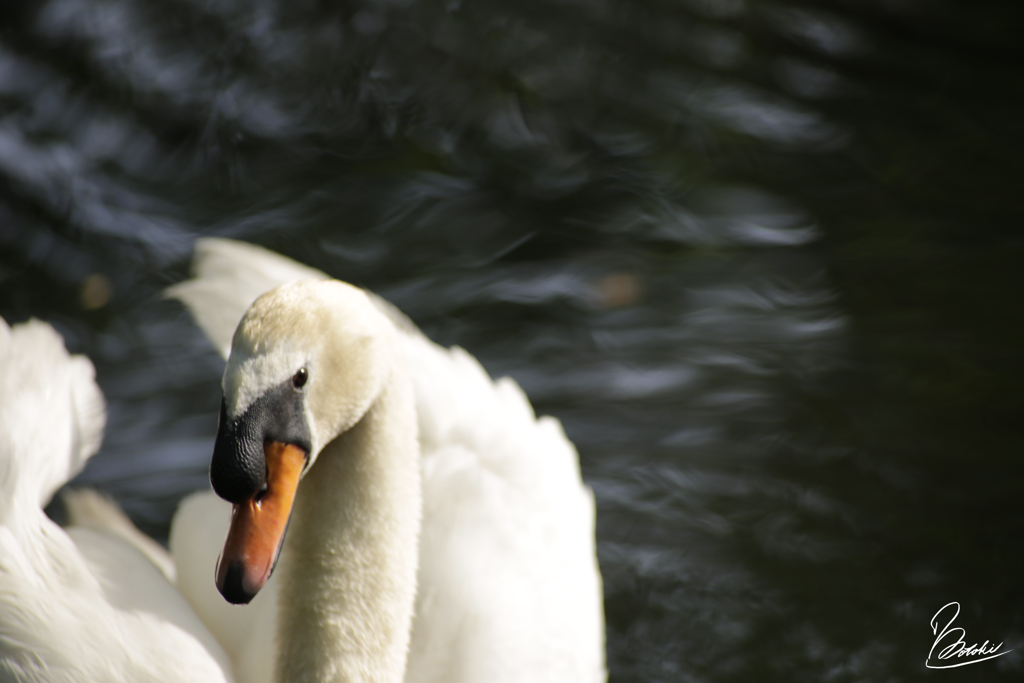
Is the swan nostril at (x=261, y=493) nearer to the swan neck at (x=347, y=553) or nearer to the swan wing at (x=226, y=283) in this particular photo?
the swan neck at (x=347, y=553)

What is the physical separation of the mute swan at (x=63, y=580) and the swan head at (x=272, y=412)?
1.56ft

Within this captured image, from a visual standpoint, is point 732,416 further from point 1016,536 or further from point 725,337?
point 1016,536

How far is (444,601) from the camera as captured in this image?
2430mm

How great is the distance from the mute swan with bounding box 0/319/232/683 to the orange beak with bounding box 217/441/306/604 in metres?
0.47

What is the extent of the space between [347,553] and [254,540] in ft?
1.09

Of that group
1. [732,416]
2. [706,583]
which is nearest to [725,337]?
[732,416]

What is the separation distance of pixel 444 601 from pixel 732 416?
1.56 metres

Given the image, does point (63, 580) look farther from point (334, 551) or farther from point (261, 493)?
point (261, 493)

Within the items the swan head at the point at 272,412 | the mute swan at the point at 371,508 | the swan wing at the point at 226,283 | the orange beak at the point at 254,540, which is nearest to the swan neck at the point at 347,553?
the mute swan at the point at 371,508

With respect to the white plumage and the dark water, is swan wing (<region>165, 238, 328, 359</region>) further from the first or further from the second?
the dark water

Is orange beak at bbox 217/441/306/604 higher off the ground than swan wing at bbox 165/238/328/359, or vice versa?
orange beak at bbox 217/441/306/604

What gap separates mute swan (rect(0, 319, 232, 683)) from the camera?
6.90ft
